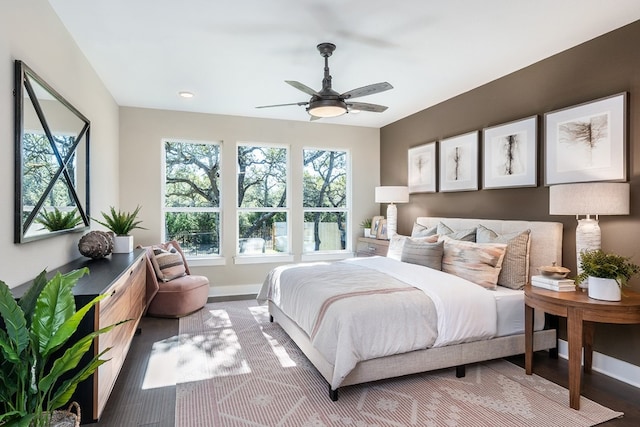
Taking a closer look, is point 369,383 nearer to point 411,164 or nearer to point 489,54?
point 489,54

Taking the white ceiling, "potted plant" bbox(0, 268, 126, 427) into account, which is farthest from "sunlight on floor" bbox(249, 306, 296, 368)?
the white ceiling

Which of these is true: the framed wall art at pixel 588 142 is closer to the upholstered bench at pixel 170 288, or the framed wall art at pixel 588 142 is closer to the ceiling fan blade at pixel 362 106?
the ceiling fan blade at pixel 362 106

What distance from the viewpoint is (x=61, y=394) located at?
62.9 inches

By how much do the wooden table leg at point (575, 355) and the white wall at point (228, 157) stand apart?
3.99m

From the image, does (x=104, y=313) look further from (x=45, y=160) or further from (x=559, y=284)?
(x=559, y=284)

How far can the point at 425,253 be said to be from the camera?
3.65 m

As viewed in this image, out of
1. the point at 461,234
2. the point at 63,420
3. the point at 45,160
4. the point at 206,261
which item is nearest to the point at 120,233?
the point at 45,160

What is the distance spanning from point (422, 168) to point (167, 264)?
362 cm

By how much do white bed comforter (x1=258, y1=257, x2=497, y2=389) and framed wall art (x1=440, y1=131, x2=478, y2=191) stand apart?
1.64m

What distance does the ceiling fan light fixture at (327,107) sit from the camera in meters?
3.13

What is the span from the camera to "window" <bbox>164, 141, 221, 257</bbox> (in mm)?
5371

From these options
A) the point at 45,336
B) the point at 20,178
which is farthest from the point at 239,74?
the point at 45,336

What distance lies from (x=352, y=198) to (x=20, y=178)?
473 centimetres

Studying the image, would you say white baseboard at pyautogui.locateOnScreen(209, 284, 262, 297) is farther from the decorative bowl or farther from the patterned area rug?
the decorative bowl
